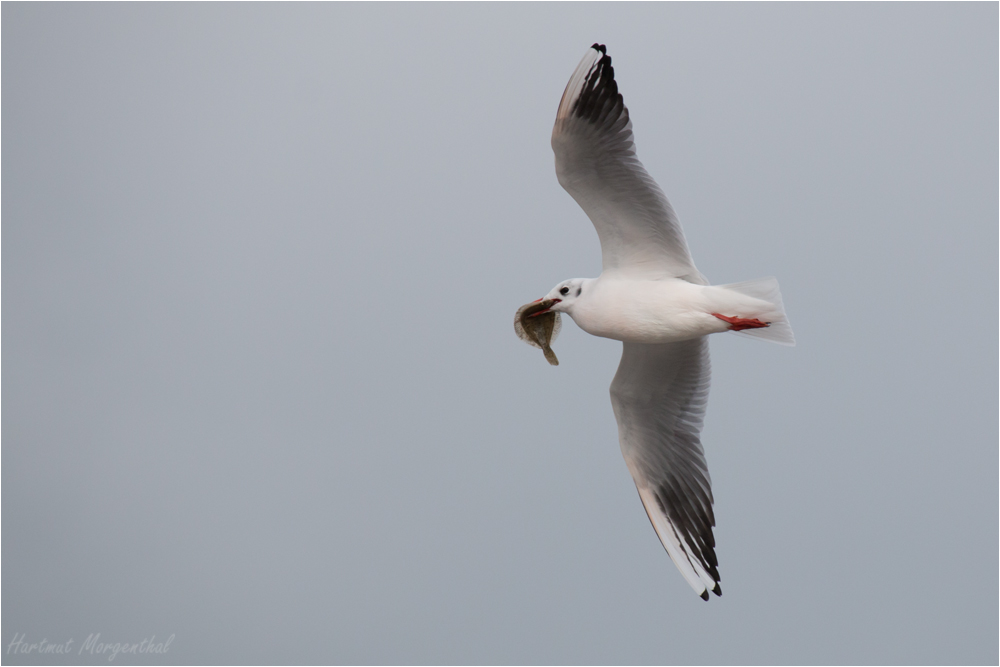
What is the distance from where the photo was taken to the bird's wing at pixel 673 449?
Result: 597 centimetres

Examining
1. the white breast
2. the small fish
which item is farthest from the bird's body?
the small fish

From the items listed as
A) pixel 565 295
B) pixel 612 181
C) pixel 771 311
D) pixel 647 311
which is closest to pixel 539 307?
pixel 565 295

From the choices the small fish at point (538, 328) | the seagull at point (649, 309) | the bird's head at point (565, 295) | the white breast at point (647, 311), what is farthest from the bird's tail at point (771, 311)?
the small fish at point (538, 328)

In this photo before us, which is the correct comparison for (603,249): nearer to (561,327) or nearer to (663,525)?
(561,327)

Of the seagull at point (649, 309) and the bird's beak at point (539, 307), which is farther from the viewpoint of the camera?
the bird's beak at point (539, 307)

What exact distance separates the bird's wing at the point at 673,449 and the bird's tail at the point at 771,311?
35.6 inches

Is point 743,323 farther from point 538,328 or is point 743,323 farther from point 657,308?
point 538,328

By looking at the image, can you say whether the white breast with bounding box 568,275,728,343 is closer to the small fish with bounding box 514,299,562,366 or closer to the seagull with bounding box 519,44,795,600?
the seagull with bounding box 519,44,795,600

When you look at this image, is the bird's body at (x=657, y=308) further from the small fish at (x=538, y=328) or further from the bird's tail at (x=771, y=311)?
the small fish at (x=538, y=328)

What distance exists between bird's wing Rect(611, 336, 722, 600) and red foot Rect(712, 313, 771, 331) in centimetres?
86

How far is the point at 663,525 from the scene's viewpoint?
19.7 feet

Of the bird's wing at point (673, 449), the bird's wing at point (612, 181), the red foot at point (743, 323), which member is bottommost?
the bird's wing at point (673, 449)

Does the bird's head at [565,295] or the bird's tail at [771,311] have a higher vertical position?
the bird's head at [565,295]

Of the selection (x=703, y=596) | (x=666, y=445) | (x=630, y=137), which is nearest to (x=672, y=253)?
(x=630, y=137)
